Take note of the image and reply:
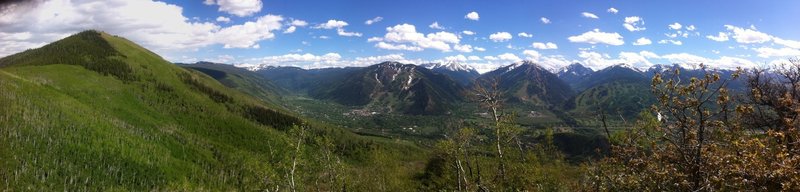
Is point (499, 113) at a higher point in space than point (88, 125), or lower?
higher

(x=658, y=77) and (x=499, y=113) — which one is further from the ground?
(x=658, y=77)

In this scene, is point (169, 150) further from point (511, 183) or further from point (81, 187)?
point (511, 183)

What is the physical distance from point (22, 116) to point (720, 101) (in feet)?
475

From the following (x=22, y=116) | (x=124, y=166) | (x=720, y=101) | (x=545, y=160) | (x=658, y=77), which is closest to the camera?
(x=720, y=101)

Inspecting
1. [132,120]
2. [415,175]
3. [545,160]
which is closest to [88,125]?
[132,120]

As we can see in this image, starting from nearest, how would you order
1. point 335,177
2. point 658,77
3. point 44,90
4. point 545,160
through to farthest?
1. point 658,77
2. point 335,177
3. point 545,160
4. point 44,90

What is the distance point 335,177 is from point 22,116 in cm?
10278

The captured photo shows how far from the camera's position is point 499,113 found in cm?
4884

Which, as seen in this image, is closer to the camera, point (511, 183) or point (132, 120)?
point (511, 183)

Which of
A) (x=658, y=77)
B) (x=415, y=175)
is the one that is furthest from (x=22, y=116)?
(x=658, y=77)

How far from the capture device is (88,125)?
453 feet

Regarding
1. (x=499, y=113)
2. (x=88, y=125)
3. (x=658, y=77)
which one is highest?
(x=658, y=77)

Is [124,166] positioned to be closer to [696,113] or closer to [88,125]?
[88,125]

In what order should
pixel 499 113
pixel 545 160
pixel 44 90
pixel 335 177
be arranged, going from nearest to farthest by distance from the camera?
1. pixel 499 113
2. pixel 335 177
3. pixel 545 160
4. pixel 44 90
